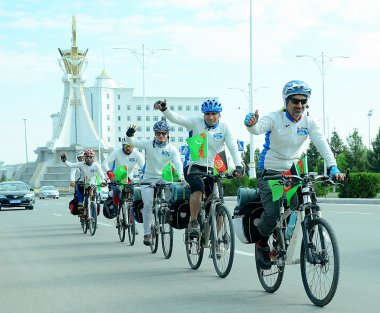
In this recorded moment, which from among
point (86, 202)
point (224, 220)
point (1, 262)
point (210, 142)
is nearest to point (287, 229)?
point (224, 220)

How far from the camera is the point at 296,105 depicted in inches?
307

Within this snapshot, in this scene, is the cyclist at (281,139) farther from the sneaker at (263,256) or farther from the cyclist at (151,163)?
the cyclist at (151,163)

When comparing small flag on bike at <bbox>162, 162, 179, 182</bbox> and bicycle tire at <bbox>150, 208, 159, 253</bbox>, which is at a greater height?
small flag on bike at <bbox>162, 162, 179, 182</bbox>

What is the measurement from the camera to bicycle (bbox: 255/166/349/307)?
685cm

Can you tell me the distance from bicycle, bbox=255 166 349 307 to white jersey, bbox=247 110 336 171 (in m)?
0.44

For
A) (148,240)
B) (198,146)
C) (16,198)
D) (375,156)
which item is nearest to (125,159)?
(148,240)

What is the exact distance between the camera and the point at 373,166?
82.3 metres

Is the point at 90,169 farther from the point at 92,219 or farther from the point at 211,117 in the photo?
the point at 211,117

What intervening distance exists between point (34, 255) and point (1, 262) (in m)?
1.13

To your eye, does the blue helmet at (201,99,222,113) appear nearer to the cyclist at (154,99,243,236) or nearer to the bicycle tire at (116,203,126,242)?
the cyclist at (154,99,243,236)

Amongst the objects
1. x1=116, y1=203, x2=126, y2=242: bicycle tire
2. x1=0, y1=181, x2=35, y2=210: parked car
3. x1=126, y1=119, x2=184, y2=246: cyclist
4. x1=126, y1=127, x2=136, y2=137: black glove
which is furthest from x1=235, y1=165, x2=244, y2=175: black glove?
x1=0, y1=181, x2=35, y2=210: parked car

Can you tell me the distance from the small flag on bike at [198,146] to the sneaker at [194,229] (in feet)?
2.61

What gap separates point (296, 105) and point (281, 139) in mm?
385

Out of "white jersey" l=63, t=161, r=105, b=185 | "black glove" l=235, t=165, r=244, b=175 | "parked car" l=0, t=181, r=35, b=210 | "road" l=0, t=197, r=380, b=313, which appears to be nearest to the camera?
"road" l=0, t=197, r=380, b=313
